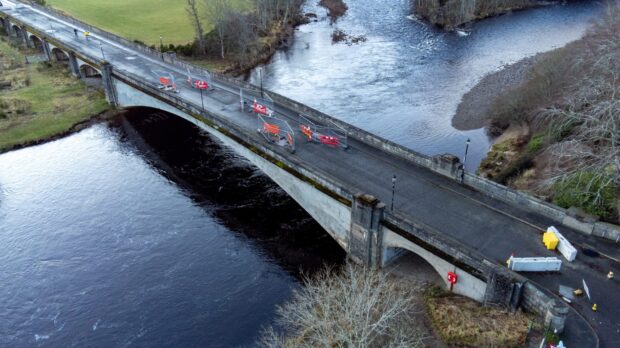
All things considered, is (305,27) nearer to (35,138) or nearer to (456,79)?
(456,79)

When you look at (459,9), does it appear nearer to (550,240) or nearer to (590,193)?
(590,193)

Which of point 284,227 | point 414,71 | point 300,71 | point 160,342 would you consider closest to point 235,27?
point 300,71

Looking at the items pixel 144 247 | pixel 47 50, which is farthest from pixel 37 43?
pixel 144 247

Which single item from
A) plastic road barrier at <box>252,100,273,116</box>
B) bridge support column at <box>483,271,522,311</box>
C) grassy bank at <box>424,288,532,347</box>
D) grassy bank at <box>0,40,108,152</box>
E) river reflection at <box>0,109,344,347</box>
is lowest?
river reflection at <box>0,109,344,347</box>

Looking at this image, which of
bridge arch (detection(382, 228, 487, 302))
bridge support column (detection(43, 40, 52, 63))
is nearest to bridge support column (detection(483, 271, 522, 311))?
bridge arch (detection(382, 228, 487, 302))

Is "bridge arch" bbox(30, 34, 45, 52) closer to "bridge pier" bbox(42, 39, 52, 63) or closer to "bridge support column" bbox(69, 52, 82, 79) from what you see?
"bridge pier" bbox(42, 39, 52, 63)

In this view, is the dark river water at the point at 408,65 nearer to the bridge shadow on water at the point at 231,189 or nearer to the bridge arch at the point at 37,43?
the bridge shadow on water at the point at 231,189
